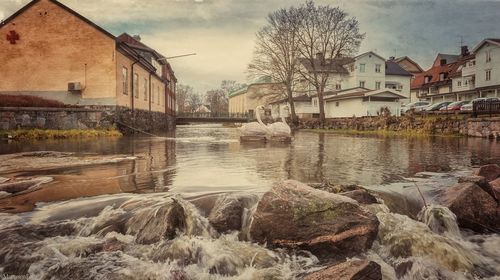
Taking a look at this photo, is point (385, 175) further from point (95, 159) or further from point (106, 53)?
point (106, 53)

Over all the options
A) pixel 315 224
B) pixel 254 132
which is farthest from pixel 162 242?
pixel 254 132

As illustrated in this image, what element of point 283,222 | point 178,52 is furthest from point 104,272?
point 178,52

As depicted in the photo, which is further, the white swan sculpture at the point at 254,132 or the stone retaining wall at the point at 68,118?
the stone retaining wall at the point at 68,118

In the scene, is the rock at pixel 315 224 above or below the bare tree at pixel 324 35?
below

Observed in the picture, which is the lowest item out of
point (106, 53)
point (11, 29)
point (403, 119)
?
point (403, 119)

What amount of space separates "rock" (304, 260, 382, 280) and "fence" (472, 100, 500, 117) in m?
21.8

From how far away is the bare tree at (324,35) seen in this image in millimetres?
36094

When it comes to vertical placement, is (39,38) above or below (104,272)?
above

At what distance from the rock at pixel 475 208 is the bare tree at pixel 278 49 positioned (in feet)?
111

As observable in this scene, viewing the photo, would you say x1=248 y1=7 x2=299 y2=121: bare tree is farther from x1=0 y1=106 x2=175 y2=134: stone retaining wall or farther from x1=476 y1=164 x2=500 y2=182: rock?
x1=476 y1=164 x2=500 y2=182: rock

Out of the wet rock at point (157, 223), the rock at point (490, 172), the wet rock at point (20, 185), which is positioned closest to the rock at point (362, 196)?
the wet rock at point (157, 223)

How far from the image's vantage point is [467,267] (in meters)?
3.70

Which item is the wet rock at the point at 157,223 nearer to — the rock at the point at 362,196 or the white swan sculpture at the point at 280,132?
the rock at the point at 362,196

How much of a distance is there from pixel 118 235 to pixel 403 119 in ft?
85.0
